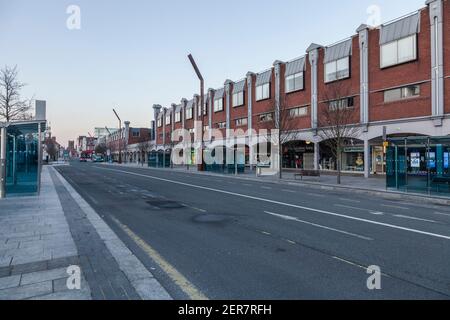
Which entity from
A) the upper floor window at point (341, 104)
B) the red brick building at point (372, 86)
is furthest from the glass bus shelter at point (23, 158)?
the upper floor window at point (341, 104)

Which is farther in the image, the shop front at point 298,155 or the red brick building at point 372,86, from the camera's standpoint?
the shop front at point 298,155

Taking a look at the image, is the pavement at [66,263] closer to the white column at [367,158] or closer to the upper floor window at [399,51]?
the white column at [367,158]

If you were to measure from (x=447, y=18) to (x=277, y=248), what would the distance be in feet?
75.7

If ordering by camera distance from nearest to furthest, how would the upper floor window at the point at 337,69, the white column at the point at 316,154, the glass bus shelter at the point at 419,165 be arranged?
the glass bus shelter at the point at 419,165 < the upper floor window at the point at 337,69 < the white column at the point at 316,154

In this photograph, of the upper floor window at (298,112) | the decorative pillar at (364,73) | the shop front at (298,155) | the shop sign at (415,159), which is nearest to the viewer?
the shop sign at (415,159)

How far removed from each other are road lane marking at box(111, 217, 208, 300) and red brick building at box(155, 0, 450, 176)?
1605 centimetres

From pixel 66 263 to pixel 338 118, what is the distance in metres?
20.2

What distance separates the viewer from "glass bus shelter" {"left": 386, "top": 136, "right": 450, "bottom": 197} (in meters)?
15.8

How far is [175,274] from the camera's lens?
477 centimetres

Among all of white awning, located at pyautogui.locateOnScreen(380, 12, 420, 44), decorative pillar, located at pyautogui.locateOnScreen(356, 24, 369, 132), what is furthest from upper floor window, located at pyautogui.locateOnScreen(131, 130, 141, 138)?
white awning, located at pyautogui.locateOnScreen(380, 12, 420, 44)

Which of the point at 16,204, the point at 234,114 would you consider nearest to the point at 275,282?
the point at 16,204

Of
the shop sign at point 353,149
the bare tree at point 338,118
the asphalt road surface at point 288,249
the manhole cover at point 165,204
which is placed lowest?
the asphalt road surface at point 288,249

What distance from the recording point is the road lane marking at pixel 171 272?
13.4 feet
